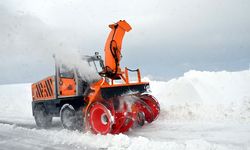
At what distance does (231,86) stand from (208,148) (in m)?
8.67

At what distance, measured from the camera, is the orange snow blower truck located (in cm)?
710

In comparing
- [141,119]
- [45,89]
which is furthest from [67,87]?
[141,119]

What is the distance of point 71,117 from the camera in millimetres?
7910

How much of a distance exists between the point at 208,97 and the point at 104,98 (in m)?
6.75

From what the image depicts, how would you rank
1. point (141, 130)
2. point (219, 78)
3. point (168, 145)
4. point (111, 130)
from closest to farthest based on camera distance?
point (168, 145) < point (111, 130) < point (141, 130) < point (219, 78)

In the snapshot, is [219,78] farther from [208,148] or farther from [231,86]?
[208,148]

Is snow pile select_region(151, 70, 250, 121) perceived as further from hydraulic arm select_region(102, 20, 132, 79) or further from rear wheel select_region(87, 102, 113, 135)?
rear wheel select_region(87, 102, 113, 135)

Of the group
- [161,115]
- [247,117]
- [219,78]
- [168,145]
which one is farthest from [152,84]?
[168,145]

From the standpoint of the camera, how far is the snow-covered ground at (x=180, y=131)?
237 inches

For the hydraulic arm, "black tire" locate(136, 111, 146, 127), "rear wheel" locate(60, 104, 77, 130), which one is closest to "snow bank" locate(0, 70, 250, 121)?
"black tire" locate(136, 111, 146, 127)

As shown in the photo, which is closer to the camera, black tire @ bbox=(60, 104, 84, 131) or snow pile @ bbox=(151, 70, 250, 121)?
black tire @ bbox=(60, 104, 84, 131)

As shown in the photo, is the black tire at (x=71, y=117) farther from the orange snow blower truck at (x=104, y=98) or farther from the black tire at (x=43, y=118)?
the black tire at (x=43, y=118)

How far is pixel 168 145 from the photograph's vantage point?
569cm

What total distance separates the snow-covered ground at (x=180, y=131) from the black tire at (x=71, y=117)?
20 centimetres
